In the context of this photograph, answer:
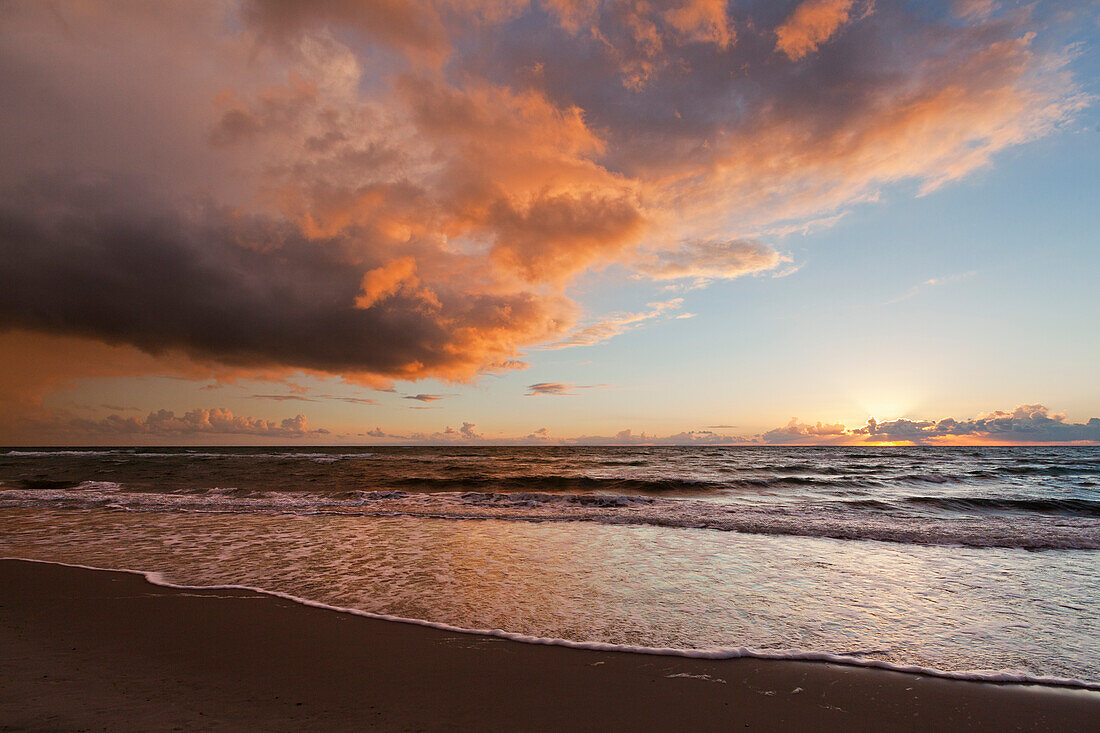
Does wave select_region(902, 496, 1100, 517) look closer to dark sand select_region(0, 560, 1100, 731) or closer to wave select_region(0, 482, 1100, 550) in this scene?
wave select_region(0, 482, 1100, 550)

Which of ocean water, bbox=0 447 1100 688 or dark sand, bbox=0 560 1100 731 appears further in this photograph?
ocean water, bbox=0 447 1100 688

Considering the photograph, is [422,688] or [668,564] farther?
[668,564]

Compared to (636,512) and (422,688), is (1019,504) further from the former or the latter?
(422,688)

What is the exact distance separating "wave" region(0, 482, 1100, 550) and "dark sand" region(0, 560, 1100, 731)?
8569 millimetres

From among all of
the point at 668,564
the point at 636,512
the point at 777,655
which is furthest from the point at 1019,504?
the point at 777,655

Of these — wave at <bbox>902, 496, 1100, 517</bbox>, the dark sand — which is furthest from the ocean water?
the dark sand

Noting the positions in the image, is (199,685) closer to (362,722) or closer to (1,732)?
(1,732)

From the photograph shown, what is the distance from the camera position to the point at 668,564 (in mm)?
8797

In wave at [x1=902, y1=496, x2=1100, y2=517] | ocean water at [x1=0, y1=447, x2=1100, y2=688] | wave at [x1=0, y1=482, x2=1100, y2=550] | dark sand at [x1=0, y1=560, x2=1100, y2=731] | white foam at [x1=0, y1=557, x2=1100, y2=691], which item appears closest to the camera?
dark sand at [x1=0, y1=560, x2=1100, y2=731]

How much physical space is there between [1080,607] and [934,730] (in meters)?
5.43

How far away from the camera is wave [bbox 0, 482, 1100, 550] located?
40.3 ft

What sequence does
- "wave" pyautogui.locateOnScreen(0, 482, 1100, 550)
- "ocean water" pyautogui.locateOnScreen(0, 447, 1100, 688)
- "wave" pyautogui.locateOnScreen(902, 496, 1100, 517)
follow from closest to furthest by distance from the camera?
"ocean water" pyautogui.locateOnScreen(0, 447, 1100, 688)
"wave" pyautogui.locateOnScreen(0, 482, 1100, 550)
"wave" pyautogui.locateOnScreen(902, 496, 1100, 517)

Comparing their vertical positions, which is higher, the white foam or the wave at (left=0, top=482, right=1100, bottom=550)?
the white foam

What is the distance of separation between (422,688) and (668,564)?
5.74 metres
